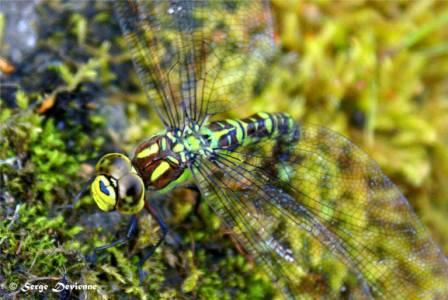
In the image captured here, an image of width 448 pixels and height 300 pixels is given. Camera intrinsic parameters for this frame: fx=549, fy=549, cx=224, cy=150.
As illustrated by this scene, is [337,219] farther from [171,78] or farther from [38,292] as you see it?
[38,292]

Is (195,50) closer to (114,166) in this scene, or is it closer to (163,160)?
(163,160)

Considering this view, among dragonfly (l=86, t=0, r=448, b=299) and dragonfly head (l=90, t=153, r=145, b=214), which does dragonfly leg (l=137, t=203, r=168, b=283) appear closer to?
dragonfly (l=86, t=0, r=448, b=299)

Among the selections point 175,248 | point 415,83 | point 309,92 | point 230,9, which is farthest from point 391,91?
point 175,248

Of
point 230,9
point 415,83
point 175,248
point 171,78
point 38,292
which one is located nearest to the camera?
point 38,292

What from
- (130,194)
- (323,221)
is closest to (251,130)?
(323,221)

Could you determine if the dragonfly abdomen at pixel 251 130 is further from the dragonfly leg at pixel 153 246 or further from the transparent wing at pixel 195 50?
the dragonfly leg at pixel 153 246

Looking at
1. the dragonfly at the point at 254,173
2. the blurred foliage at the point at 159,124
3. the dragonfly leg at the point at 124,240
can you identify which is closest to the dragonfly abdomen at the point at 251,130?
the dragonfly at the point at 254,173

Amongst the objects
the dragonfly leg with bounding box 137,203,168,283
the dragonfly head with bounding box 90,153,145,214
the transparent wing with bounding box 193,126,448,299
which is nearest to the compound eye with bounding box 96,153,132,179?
the dragonfly head with bounding box 90,153,145,214
